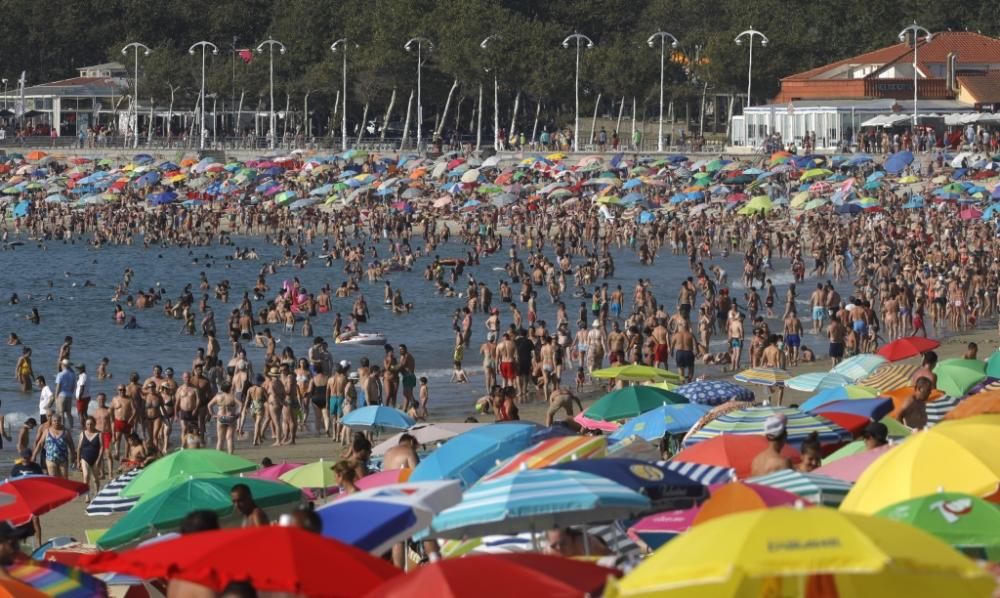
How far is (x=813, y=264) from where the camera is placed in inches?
1663

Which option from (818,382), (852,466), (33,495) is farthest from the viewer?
(818,382)

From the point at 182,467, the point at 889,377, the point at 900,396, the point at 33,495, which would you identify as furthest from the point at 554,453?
the point at 889,377

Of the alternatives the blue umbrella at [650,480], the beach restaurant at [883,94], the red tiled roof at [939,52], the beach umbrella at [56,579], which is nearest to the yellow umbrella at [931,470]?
the blue umbrella at [650,480]

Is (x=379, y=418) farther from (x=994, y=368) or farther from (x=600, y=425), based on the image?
(x=994, y=368)

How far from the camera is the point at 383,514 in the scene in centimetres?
816

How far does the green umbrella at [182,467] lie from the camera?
1187cm

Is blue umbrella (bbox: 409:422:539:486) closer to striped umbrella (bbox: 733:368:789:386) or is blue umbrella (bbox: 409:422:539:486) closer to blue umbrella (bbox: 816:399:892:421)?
blue umbrella (bbox: 816:399:892:421)

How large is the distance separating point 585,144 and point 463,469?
66066 mm

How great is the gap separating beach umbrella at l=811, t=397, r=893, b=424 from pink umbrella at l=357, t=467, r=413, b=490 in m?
3.34

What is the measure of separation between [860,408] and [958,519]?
5.26 m

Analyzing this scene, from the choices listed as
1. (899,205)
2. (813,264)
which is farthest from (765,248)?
(899,205)

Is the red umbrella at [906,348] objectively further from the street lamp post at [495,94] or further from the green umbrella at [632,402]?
the street lamp post at [495,94]

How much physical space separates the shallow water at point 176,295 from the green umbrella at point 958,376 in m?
7.72

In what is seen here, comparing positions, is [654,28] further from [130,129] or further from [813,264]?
[813,264]
